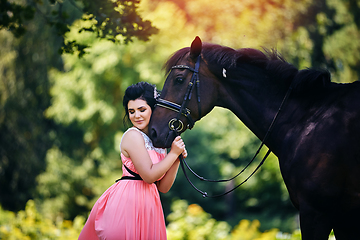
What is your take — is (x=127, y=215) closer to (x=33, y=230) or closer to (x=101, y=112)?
(x=33, y=230)

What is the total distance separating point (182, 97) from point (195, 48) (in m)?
0.44

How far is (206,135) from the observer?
11.3m

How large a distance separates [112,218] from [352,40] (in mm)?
7657

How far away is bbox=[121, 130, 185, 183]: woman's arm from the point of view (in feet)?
7.48

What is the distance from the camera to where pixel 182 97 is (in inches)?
98.4

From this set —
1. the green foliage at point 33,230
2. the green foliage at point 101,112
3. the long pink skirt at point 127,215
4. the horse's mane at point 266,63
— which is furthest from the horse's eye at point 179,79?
the green foliage at point 101,112

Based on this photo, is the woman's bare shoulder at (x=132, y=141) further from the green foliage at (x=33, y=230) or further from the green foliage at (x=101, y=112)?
the green foliage at (x=101, y=112)

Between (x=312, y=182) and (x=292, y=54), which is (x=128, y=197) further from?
(x=292, y=54)

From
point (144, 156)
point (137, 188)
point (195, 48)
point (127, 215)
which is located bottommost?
point (127, 215)

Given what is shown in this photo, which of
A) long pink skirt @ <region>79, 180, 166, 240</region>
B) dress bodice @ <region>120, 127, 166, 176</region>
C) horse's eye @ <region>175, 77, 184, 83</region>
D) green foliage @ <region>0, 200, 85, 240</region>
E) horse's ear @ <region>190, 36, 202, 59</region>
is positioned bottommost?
long pink skirt @ <region>79, 180, 166, 240</region>

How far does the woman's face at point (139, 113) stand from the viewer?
2.51 m

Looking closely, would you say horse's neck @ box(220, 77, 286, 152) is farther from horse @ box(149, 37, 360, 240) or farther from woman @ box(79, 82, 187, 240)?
woman @ box(79, 82, 187, 240)

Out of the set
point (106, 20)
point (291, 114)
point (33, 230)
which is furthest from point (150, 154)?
point (33, 230)

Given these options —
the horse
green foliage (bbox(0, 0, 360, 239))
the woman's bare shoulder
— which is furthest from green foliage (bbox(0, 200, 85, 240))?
green foliage (bbox(0, 0, 360, 239))
